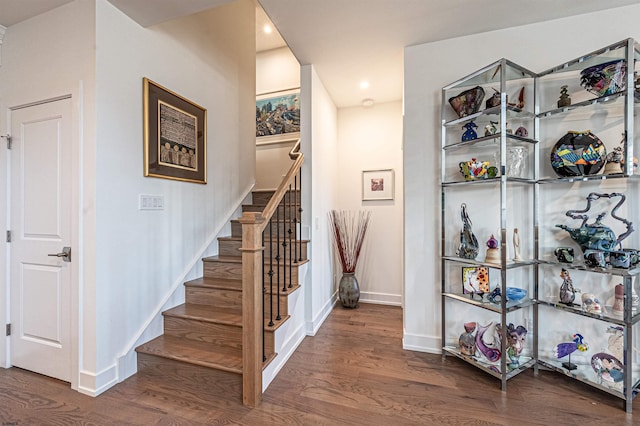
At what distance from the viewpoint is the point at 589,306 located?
1828 millimetres

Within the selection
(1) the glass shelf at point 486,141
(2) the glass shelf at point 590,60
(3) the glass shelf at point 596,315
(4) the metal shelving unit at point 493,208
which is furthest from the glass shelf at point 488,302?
(2) the glass shelf at point 590,60

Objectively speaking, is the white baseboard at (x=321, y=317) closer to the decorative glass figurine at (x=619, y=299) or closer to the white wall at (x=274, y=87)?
the white wall at (x=274, y=87)

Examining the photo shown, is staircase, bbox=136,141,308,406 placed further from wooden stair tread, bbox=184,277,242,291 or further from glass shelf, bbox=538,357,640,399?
glass shelf, bbox=538,357,640,399

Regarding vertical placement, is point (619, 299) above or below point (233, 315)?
above

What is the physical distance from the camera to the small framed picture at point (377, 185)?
144 inches

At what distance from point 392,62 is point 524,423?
2.83 metres

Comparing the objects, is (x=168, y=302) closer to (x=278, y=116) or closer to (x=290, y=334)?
(x=290, y=334)

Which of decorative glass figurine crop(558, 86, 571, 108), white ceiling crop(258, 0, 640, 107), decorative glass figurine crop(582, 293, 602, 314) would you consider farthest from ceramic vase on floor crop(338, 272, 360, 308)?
decorative glass figurine crop(558, 86, 571, 108)

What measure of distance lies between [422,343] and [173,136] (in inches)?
108

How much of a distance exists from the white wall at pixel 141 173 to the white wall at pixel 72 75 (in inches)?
2.8

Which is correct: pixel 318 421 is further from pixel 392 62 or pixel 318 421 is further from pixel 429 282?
pixel 392 62

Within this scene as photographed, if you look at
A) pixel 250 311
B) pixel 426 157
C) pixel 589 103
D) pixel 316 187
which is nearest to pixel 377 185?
pixel 316 187

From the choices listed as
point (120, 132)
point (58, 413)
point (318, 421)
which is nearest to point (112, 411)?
point (58, 413)

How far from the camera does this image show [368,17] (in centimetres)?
210
